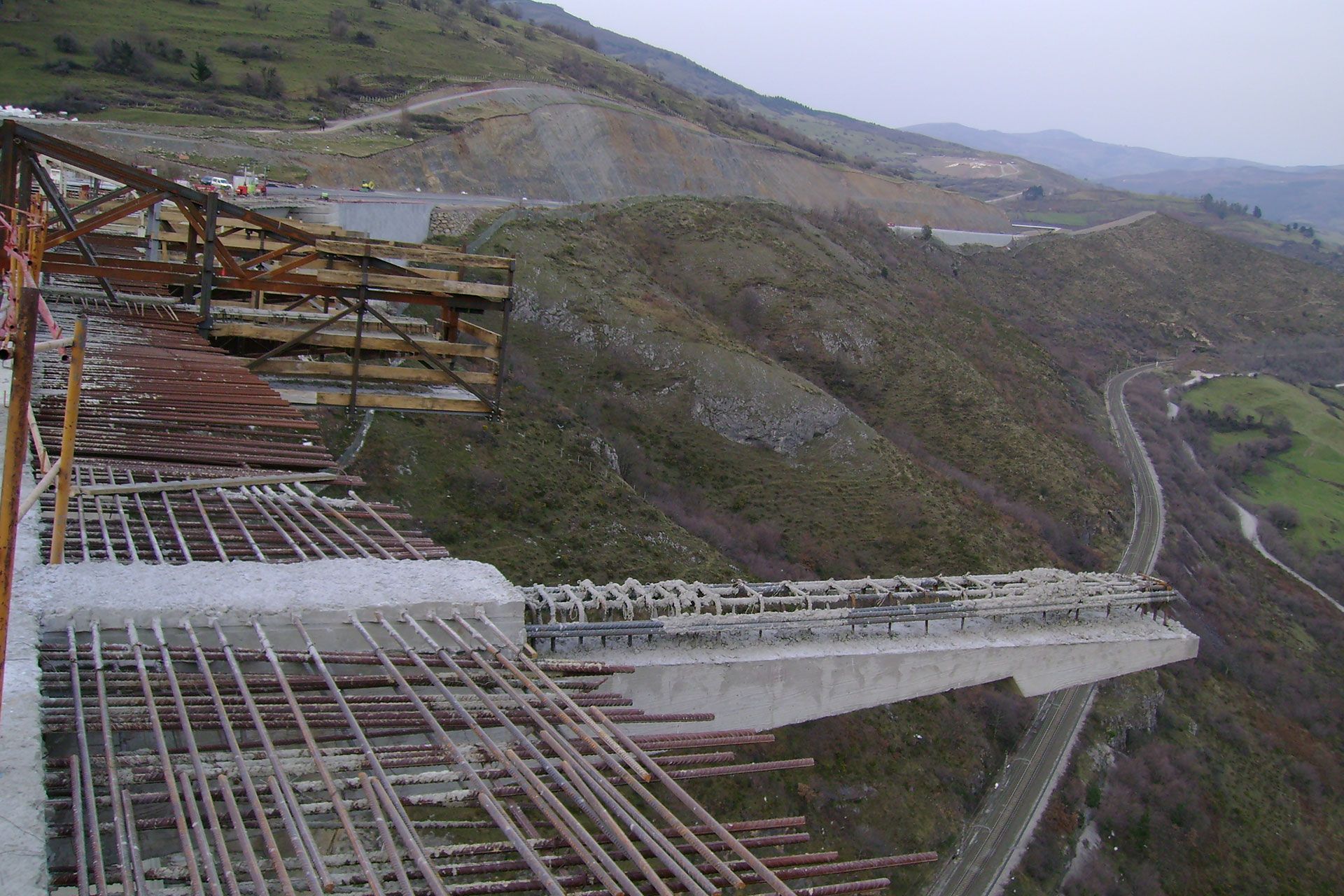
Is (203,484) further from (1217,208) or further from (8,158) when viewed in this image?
(1217,208)

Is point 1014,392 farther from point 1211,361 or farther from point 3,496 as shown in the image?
point 3,496

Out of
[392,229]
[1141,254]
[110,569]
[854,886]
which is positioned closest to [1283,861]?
[854,886]

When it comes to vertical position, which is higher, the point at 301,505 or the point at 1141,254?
the point at 1141,254

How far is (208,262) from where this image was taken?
10.2 meters

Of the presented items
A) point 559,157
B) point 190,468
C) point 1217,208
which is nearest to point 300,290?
point 190,468

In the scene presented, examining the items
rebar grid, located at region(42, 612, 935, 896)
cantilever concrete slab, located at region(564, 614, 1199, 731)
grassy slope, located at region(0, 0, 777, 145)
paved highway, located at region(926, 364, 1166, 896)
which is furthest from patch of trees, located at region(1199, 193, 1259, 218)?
rebar grid, located at region(42, 612, 935, 896)

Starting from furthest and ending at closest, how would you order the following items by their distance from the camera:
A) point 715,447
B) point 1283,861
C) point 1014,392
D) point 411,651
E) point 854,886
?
point 1014,392
point 715,447
point 1283,861
point 411,651
point 854,886

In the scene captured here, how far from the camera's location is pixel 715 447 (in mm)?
30422

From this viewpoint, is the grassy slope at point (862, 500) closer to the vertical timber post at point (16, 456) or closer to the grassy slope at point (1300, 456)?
the grassy slope at point (1300, 456)

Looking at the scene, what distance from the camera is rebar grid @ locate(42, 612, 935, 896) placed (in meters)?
3.75

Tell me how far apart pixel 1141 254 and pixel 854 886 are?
93626 mm

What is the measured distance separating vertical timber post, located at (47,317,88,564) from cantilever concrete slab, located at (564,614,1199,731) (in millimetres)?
6144

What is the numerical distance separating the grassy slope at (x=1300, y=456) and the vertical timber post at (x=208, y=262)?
49.9 meters

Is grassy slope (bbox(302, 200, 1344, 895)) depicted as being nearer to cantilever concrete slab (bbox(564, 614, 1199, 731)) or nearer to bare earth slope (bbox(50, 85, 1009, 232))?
cantilever concrete slab (bbox(564, 614, 1199, 731))
